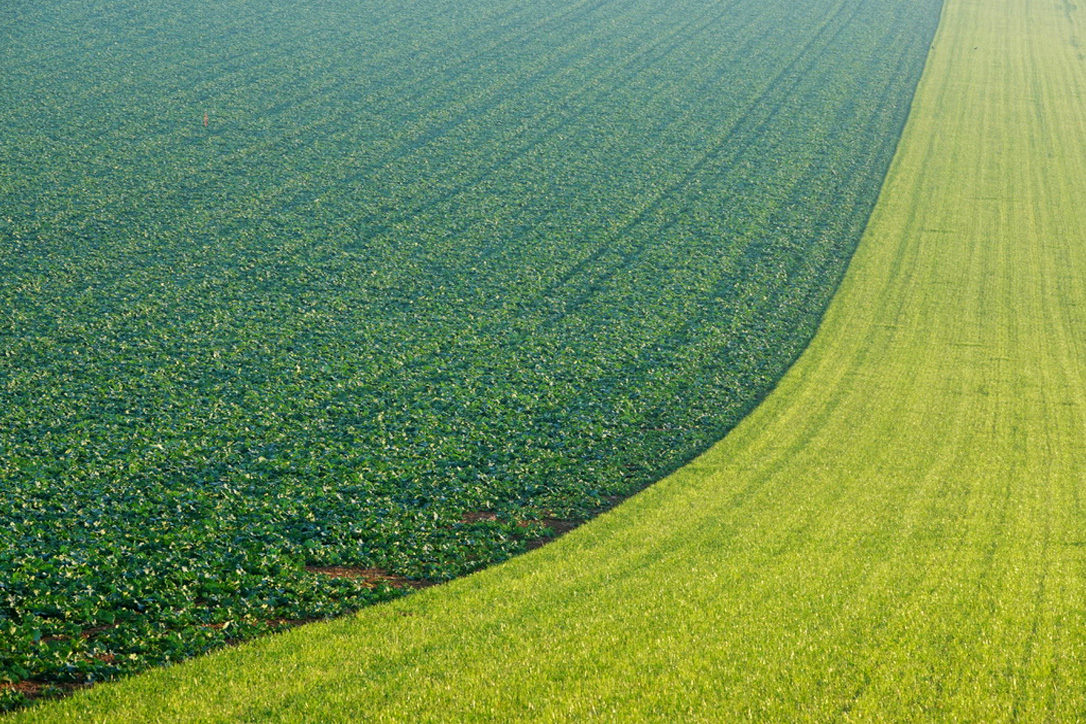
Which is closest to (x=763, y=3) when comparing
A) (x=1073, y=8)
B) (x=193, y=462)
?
(x=1073, y=8)

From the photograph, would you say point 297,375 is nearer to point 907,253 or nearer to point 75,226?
point 75,226

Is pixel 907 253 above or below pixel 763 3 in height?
below

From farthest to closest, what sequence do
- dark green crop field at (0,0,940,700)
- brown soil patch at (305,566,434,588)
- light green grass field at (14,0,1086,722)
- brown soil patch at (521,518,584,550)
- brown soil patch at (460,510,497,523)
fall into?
brown soil patch at (460,510,497,523) < brown soil patch at (521,518,584,550) < dark green crop field at (0,0,940,700) < brown soil patch at (305,566,434,588) < light green grass field at (14,0,1086,722)

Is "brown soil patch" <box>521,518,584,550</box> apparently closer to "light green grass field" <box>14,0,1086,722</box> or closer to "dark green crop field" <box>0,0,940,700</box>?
"dark green crop field" <box>0,0,940,700</box>

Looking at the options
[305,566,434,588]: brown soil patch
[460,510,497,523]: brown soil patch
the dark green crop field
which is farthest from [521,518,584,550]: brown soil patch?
[305,566,434,588]: brown soil patch

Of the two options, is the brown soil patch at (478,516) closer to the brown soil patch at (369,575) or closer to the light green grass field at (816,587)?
the light green grass field at (816,587)

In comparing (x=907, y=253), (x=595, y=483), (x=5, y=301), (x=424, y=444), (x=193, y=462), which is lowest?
(x=907, y=253)

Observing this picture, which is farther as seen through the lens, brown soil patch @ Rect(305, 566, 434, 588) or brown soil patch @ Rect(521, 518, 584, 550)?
brown soil patch @ Rect(521, 518, 584, 550)
